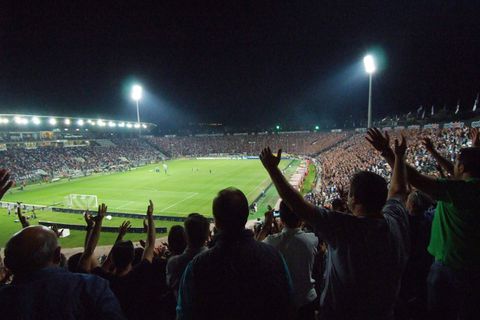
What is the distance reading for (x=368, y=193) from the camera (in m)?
2.46

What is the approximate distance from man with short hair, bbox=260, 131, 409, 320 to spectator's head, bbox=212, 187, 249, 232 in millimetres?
418

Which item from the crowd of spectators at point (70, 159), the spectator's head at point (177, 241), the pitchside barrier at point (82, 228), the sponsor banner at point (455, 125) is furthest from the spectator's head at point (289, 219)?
the crowd of spectators at point (70, 159)

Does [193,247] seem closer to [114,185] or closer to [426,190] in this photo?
[426,190]

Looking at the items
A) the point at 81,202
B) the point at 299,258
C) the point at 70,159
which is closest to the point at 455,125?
the point at 299,258

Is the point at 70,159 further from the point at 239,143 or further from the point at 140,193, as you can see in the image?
the point at 239,143

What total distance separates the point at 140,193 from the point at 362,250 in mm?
35352

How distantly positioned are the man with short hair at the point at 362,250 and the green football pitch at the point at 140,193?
1930 centimetres

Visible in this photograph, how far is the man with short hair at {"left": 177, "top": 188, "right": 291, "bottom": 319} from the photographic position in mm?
1965

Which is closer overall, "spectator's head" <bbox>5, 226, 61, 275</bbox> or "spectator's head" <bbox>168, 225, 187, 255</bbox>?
"spectator's head" <bbox>5, 226, 61, 275</bbox>

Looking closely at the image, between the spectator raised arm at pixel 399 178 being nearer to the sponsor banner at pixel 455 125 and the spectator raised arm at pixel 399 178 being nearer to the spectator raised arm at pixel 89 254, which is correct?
the spectator raised arm at pixel 89 254

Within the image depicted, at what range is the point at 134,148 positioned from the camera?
7894 centimetres

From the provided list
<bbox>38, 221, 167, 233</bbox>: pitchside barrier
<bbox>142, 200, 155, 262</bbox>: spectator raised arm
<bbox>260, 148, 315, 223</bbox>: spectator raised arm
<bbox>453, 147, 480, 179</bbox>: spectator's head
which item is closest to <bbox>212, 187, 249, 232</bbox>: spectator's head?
<bbox>260, 148, 315, 223</bbox>: spectator raised arm

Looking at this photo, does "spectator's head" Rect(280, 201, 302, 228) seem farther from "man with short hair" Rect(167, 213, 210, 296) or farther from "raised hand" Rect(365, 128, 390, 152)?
"raised hand" Rect(365, 128, 390, 152)

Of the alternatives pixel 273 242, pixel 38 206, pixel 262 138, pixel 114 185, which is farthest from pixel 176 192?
pixel 262 138
